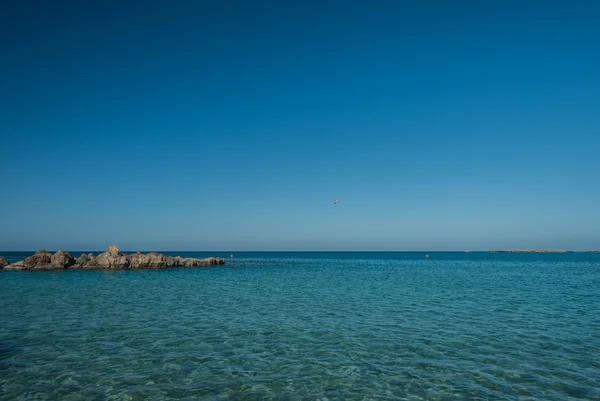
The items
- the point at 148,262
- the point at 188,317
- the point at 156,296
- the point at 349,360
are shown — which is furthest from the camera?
the point at 148,262

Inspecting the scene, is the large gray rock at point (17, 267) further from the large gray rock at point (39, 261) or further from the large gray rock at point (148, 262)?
the large gray rock at point (148, 262)

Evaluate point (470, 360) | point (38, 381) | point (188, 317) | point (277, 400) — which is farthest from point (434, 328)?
point (38, 381)

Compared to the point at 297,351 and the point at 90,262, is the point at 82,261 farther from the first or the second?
the point at 297,351

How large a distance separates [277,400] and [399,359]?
5.77 m

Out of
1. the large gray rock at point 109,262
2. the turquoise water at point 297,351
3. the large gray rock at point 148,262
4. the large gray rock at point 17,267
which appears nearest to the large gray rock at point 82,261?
the large gray rock at point 109,262

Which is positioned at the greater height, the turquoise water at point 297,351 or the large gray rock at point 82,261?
the large gray rock at point 82,261

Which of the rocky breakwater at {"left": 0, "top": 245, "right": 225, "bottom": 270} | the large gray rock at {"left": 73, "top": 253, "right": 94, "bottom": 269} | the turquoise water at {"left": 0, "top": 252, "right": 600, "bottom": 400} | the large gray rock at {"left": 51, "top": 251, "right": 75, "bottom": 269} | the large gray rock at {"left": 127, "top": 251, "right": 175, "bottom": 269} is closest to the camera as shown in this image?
the turquoise water at {"left": 0, "top": 252, "right": 600, "bottom": 400}

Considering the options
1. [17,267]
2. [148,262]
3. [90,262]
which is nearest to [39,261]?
[17,267]

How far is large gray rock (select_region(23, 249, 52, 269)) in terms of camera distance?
64812 millimetres

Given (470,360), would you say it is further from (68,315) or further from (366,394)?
(68,315)

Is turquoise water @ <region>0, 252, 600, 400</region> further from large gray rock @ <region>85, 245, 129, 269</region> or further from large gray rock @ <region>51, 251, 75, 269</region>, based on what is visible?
large gray rock @ <region>51, 251, 75, 269</region>

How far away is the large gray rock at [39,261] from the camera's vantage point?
64812mm

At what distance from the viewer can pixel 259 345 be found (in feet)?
52.2

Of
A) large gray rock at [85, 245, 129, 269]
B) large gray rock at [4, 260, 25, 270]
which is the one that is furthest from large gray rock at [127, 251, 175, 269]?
large gray rock at [4, 260, 25, 270]
